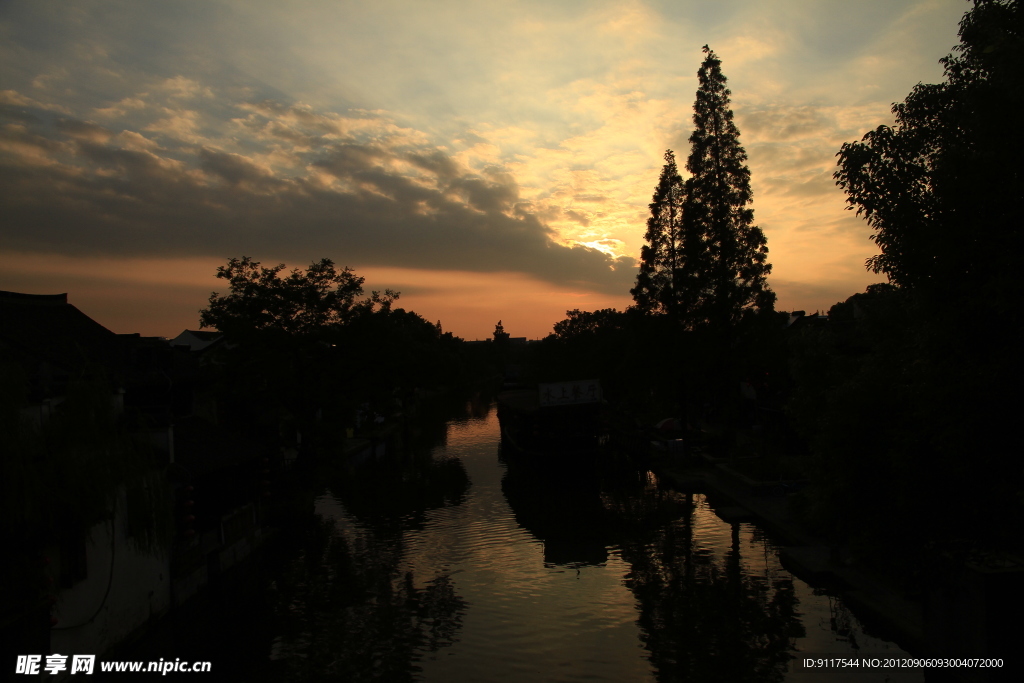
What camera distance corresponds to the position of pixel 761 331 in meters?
37.5

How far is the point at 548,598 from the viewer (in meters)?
18.9

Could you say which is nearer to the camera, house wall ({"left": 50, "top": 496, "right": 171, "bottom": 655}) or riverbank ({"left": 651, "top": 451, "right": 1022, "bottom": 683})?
riverbank ({"left": 651, "top": 451, "right": 1022, "bottom": 683})

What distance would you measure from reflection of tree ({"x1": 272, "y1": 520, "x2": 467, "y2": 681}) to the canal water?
6cm

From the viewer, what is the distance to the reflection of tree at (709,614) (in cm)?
1403

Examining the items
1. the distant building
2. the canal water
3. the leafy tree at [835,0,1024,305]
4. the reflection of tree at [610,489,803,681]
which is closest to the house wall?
the distant building

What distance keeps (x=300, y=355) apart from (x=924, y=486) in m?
24.2

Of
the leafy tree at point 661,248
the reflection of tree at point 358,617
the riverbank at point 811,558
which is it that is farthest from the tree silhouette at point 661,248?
the reflection of tree at point 358,617

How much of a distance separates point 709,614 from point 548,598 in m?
4.42

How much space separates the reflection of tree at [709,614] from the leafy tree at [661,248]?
66.0ft

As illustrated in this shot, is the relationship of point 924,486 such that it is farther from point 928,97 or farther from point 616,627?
point 616,627

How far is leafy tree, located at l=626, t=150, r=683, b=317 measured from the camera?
134 feet

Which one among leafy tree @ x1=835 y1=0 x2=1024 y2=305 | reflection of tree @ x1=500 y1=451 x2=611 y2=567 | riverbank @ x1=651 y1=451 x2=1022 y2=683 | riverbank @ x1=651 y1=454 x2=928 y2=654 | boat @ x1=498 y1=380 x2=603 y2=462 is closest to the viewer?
leafy tree @ x1=835 y1=0 x2=1024 y2=305

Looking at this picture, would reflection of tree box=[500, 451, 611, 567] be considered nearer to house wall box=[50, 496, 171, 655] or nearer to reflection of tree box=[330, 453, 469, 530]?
reflection of tree box=[330, 453, 469, 530]

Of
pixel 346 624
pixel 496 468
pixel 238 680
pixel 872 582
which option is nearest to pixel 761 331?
pixel 496 468
